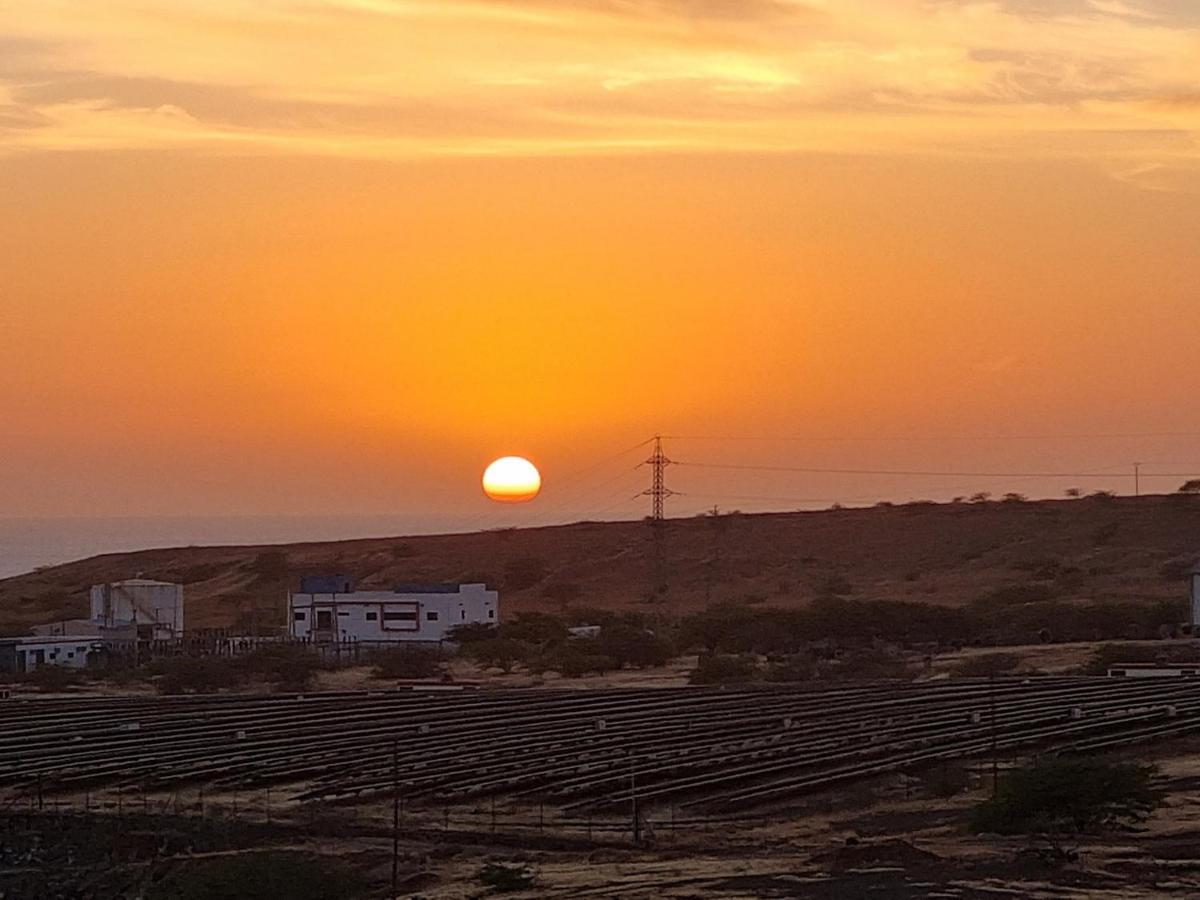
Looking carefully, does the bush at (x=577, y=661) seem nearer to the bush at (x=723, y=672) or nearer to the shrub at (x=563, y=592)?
Result: the bush at (x=723, y=672)

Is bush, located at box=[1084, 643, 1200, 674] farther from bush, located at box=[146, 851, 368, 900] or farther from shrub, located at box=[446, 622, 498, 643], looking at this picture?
bush, located at box=[146, 851, 368, 900]

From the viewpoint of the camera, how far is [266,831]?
3150cm

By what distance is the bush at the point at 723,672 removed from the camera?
63.6 m

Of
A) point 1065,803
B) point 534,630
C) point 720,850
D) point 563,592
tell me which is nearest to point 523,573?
point 563,592

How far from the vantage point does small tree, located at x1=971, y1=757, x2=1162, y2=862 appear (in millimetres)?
28766

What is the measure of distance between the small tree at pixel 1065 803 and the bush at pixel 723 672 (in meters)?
33.2

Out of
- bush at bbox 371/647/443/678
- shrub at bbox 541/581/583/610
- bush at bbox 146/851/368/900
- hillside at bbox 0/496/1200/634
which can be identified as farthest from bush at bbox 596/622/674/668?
bush at bbox 146/851/368/900

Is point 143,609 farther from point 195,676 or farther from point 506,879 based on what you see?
point 506,879

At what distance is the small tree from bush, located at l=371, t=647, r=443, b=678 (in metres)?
40.3

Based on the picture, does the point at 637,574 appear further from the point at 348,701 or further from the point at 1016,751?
the point at 1016,751

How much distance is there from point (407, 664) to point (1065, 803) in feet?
140

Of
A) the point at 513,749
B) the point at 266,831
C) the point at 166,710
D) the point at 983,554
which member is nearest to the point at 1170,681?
the point at 513,749

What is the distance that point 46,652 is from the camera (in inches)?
2840

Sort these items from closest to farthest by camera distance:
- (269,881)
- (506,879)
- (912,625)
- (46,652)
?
(269,881), (506,879), (46,652), (912,625)
